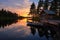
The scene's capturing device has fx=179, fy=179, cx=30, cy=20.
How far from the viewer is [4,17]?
168m

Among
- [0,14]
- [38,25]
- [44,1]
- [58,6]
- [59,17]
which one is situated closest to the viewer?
[38,25]

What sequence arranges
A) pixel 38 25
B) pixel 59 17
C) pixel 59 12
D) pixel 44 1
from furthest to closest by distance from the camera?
pixel 44 1 < pixel 59 12 < pixel 59 17 < pixel 38 25

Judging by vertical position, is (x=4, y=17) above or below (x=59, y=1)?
below

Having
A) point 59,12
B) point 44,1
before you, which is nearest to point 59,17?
point 59,12

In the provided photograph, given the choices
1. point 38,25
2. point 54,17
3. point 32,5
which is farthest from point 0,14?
point 38,25

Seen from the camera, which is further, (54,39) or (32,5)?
(32,5)

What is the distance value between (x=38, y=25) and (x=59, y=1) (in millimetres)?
28410

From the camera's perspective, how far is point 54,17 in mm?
67750

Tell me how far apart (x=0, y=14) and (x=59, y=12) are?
312ft

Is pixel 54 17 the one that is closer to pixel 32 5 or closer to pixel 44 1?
pixel 44 1

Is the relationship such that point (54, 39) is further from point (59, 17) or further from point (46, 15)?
point (46, 15)

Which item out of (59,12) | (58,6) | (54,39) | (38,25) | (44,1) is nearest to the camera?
(54,39)

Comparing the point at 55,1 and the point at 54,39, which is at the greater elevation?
the point at 55,1

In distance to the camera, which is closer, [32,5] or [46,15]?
[46,15]
